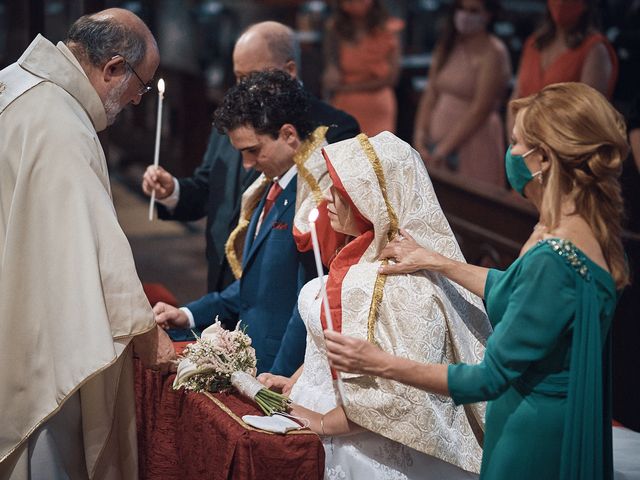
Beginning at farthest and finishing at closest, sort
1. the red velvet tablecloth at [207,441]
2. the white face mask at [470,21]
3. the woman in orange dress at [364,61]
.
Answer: the woman in orange dress at [364,61]
the white face mask at [470,21]
the red velvet tablecloth at [207,441]

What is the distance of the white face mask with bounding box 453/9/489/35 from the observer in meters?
6.92

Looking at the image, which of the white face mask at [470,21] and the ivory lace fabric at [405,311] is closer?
the ivory lace fabric at [405,311]

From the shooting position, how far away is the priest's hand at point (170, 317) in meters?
3.97

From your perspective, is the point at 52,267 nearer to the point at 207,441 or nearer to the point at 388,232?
the point at 207,441

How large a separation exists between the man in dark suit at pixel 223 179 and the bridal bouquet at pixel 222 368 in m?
1.18

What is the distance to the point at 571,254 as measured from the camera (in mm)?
2617

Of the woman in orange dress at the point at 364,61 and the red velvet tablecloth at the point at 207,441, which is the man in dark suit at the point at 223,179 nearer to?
the red velvet tablecloth at the point at 207,441

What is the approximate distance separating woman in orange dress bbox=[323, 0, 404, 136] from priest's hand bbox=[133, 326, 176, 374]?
4.77 metres

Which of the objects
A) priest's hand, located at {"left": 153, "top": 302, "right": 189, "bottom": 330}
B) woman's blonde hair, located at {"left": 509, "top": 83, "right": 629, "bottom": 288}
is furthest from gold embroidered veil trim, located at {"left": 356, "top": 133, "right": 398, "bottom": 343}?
priest's hand, located at {"left": 153, "top": 302, "right": 189, "bottom": 330}

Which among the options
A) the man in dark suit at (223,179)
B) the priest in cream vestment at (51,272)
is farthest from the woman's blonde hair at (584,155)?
the man in dark suit at (223,179)

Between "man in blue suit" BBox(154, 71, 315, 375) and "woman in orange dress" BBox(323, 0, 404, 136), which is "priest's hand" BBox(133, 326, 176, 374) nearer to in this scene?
"man in blue suit" BBox(154, 71, 315, 375)

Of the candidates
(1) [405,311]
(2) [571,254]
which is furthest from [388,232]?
(2) [571,254]

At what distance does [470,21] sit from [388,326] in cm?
416

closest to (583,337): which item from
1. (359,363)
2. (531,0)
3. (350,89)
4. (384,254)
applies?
(359,363)
